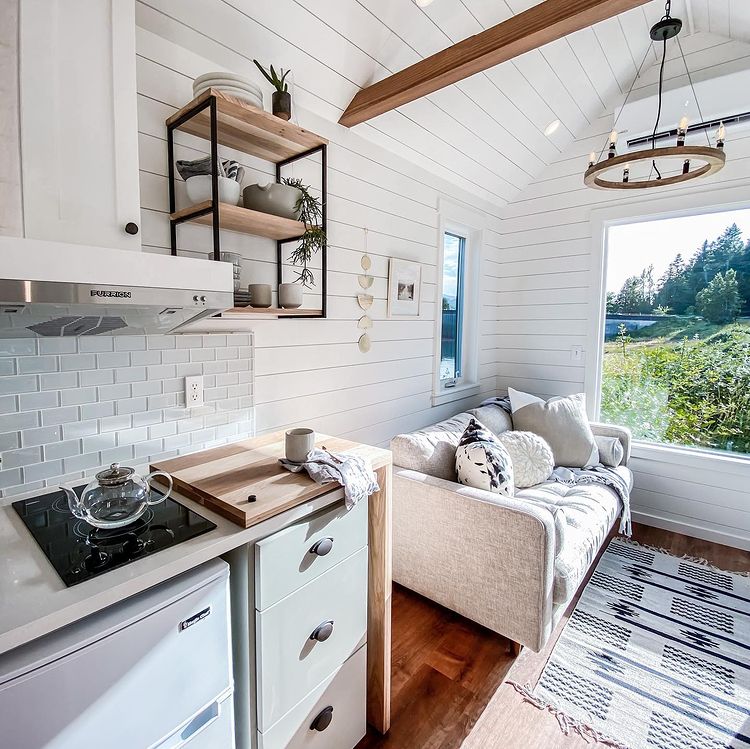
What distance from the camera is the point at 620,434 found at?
3.01 metres

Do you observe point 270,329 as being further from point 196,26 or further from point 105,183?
point 196,26

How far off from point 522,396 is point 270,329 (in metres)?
1.96

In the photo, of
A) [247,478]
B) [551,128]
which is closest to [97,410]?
[247,478]

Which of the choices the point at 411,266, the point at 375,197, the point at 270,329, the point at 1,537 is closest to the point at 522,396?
the point at 411,266

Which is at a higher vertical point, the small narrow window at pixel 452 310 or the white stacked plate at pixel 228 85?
the white stacked plate at pixel 228 85

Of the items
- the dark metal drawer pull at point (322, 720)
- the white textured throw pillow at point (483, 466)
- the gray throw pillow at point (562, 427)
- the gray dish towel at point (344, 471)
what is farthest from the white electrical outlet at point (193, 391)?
the gray throw pillow at point (562, 427)

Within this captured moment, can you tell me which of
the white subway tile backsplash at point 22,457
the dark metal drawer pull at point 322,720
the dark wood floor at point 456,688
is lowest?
the dark wood floor at point 456,688

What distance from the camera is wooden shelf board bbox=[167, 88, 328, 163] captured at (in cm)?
137

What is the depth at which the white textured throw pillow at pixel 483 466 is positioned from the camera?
2033 millimetres

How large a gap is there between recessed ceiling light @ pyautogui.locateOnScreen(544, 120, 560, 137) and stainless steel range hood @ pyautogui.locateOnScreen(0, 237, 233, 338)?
2.72 m

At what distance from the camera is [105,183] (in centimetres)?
108

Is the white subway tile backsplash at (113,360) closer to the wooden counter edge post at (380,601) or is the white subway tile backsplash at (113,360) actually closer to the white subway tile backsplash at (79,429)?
the white subway tile backsplash at (79,429)

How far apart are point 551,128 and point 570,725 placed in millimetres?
3239

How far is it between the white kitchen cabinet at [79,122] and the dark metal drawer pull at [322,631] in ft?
3.71
